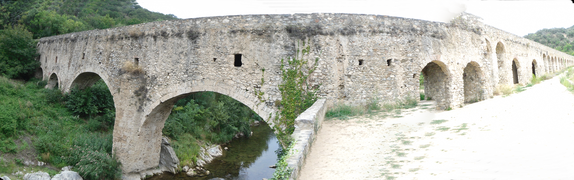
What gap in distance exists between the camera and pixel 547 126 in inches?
201

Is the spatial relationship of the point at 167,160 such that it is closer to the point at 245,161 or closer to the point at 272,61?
the point at 245,161

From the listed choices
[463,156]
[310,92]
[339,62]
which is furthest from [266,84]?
[463,156]

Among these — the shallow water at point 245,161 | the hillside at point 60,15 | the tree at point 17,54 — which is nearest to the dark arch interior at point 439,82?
the shallow water at point 245,161

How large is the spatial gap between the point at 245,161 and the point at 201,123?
4.52m

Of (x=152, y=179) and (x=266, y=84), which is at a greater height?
(x=266, y=84)

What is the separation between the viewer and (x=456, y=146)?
4820 mm

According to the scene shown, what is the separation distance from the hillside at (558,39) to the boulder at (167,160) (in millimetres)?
46238

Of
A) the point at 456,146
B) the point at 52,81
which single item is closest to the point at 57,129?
the point at 52,81

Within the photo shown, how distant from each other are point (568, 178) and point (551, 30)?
2418 inches

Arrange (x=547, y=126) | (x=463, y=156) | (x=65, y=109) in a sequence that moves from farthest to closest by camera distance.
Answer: (x=65, y=109), (x=547, y=126), (x=463, y=156)

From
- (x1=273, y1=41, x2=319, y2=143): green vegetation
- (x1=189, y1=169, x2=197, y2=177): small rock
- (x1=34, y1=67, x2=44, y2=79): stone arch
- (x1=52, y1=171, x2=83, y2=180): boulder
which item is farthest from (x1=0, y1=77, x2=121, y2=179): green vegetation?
(x1=273, y1=41, x2=319, y2=143): green vegetation

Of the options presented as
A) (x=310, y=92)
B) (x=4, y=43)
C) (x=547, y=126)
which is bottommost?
(x=547, y=126)

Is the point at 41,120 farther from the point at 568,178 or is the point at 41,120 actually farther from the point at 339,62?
the point at 568,178

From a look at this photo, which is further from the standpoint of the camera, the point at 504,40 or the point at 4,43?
the point at 4,43
